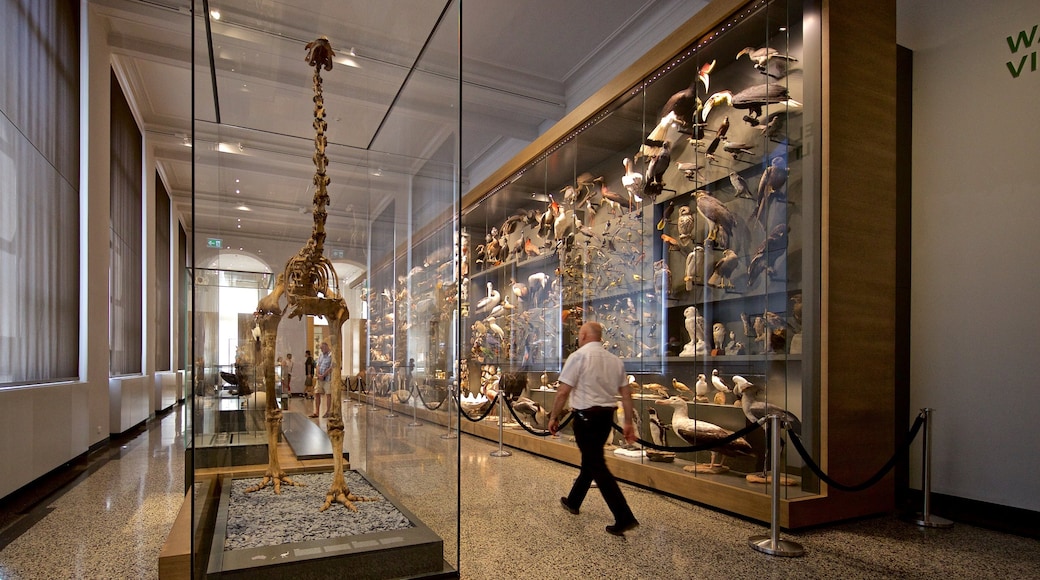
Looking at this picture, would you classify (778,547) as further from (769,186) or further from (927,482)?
(769,186)

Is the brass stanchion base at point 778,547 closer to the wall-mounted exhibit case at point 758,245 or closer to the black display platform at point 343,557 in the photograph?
the wall-mounted exhibit case at point 758,245

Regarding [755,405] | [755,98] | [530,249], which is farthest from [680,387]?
[530,249]

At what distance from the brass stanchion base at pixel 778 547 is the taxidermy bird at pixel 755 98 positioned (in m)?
3.34

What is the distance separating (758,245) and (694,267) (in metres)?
0.78

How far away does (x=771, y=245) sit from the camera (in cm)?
542

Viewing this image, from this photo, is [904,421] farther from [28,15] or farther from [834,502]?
[28,15]

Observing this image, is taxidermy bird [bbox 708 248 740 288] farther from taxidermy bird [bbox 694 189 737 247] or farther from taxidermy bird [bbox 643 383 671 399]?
taxidermy bird [bbox 643 383 671 399]

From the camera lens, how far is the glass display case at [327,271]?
332cm

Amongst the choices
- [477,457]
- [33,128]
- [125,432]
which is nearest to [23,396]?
[33,128]

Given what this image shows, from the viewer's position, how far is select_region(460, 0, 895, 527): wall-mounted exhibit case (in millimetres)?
5098

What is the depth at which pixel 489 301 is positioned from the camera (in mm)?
10469

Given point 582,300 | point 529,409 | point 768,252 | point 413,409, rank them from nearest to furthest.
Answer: point 413,409
point 768,252
point 582,300
point 529,409

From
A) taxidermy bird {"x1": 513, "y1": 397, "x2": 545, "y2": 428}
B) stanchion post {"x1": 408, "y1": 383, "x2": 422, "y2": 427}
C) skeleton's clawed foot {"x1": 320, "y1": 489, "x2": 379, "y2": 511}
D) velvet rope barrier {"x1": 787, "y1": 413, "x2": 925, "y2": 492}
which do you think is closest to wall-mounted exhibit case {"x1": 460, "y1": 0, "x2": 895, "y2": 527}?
velvet rope barrier {"x1": 787, "y1": 413, "x2": 925, "y2": 492}

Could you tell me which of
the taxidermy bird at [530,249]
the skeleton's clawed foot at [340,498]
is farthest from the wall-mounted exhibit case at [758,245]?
the skeleton's clawed foot at [340,498]
